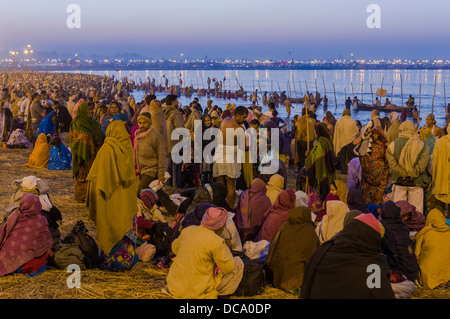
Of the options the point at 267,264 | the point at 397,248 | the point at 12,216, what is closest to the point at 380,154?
the point at 397,248

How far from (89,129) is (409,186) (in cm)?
420

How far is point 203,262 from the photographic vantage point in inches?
165

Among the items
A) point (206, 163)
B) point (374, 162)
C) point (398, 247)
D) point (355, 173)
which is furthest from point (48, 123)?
point (398, 247)

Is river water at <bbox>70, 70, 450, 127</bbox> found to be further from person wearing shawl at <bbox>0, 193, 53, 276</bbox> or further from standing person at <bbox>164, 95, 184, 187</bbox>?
person wearing shawl at <bbox>0, 193, 53, 276</bbox>

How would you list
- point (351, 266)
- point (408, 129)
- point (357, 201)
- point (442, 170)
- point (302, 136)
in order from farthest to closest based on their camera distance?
point (302, 136) < point (408, 129) < point (442, 170) < point (357, 201) < point (351, 266)

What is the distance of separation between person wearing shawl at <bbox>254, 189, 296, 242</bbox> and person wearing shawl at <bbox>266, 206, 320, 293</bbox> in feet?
2.23

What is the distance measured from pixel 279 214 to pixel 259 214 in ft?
1.55

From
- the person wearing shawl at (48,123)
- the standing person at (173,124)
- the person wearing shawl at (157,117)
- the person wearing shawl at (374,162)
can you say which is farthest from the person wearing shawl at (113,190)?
the person wearing shawl at (48,123)

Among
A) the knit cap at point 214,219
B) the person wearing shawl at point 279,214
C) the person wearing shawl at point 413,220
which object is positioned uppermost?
the knit cap at point 214,219

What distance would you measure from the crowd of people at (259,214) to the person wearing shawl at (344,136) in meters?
1.26

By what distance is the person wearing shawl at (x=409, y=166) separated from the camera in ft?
23.2

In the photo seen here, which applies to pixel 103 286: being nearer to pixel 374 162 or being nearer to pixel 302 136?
pixel 374 162

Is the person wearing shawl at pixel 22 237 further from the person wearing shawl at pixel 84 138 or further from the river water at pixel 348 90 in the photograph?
the river water at pixel 348 90
